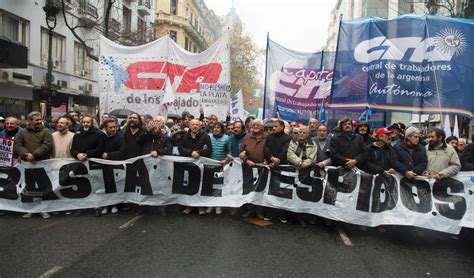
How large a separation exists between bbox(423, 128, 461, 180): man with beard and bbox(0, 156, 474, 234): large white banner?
21 centimetres

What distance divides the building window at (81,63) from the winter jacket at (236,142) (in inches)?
720

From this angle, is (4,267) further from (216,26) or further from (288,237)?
(216,26)

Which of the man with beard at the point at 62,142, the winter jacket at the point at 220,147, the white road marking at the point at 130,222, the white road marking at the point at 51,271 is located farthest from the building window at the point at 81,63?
the white road marking at the point at 51,271

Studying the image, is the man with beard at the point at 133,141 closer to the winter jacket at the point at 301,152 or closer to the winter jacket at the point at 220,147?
the winter jacket at the point at 220,147

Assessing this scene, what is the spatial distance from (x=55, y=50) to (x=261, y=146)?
17.9 meters

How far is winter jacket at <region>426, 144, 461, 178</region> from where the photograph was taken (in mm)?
5352

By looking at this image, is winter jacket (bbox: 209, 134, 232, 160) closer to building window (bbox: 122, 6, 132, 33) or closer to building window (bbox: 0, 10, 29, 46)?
building window (bbox: 0, 10, 29, 46)

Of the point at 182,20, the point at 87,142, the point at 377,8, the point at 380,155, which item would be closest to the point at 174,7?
the point at 182,20

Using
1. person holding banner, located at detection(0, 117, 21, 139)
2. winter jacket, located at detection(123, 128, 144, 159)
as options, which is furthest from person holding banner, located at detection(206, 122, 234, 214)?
person holding banner, located at detection(0, 117, 21, 139)

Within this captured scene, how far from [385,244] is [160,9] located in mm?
45818

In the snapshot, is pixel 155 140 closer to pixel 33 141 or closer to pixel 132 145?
pixel 132 145

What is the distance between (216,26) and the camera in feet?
235

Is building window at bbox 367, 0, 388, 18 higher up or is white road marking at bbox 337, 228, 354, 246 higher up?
building window at bbox 367, 0, 388, 18

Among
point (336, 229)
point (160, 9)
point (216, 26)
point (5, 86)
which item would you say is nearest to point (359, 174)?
point (336, 229)
